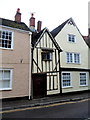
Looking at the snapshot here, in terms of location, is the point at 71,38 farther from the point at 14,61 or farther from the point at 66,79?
the point at 14,61

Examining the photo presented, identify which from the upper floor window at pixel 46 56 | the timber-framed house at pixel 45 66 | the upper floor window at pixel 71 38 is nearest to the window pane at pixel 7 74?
the timber-framed house at pixel 45 66

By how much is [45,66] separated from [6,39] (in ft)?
15.8

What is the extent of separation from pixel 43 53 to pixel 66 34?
5.85m

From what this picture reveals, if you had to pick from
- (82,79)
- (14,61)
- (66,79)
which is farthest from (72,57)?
(14,61)

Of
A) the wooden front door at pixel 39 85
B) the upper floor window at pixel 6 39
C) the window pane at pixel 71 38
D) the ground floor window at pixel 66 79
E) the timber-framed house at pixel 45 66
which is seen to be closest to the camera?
the upper floor window at pixel 6 39

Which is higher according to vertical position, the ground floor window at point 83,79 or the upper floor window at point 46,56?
the upper floor window at point 46,56

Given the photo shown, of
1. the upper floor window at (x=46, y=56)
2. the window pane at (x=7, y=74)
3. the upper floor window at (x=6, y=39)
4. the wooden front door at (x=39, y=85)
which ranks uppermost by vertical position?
the upper floor window at (x=6, y=39)

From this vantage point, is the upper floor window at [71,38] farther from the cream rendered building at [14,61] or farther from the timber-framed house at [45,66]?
the cream rendered building at [14,61]

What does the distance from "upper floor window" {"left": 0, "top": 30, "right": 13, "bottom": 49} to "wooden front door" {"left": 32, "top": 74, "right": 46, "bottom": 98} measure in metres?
3.76

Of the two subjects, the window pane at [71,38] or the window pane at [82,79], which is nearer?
the window pane at [82,79]

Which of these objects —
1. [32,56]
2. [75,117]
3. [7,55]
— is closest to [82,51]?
[32,56]

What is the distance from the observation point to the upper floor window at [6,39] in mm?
10695

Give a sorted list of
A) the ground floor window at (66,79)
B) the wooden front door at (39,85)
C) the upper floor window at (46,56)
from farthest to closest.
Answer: the ground floor window at (66,79)
the upper floor window at (46,56)
the wooden front door at (39,85)

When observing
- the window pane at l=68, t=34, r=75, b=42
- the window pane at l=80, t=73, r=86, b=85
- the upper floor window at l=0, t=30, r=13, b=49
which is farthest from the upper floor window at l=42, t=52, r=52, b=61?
the window pane at l=80, t=73, r=86, b=85
